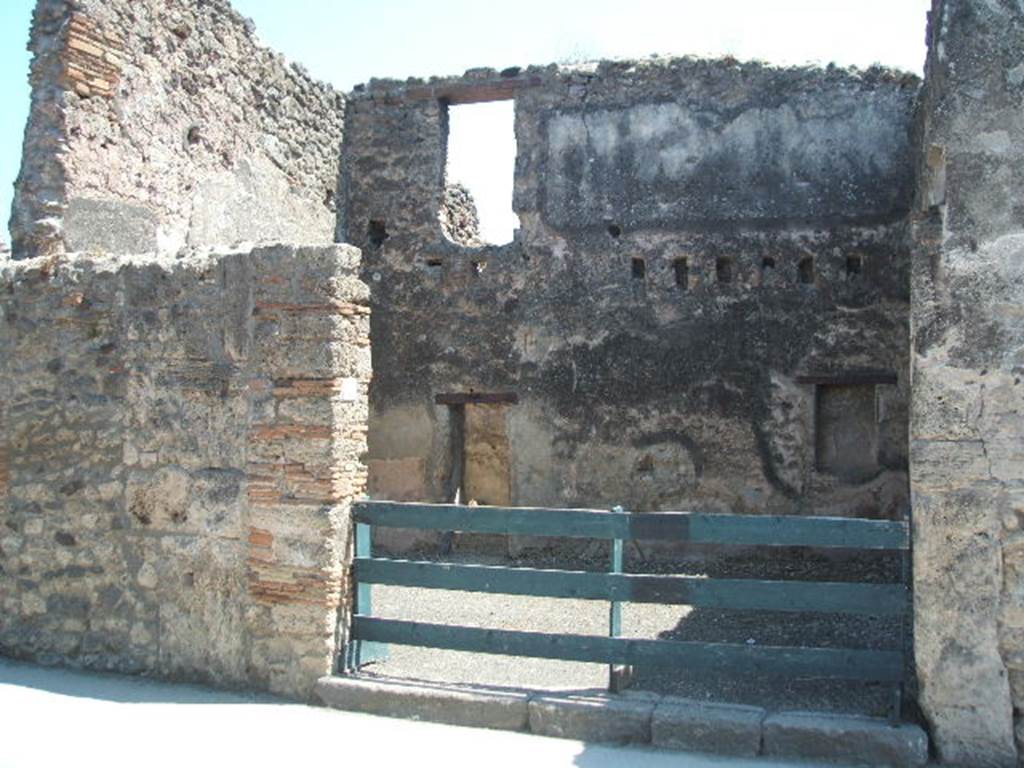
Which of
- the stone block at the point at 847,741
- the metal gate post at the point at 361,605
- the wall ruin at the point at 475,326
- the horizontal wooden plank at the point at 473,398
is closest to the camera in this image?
the stone block at the point at 847,741

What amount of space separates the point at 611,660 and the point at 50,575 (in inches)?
126

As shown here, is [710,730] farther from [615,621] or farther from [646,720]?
[615,621]

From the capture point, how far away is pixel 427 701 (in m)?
5.07

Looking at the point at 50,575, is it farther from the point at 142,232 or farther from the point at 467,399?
the point at 467,399

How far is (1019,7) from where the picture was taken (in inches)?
178

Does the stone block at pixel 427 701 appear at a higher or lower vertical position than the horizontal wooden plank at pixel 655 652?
lower

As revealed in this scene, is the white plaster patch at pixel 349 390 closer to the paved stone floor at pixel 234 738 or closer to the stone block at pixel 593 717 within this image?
the paved stone floor at pixel 234 738

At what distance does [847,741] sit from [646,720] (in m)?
0.86

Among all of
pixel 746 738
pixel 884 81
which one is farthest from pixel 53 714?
pixel 884 81

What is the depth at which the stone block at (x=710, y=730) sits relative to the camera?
179 inches

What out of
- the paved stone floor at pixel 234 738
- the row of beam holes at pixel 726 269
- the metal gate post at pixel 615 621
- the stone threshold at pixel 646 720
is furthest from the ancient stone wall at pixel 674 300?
the paved stone floor at pixel 234 738

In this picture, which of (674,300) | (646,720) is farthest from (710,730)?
(674,300)

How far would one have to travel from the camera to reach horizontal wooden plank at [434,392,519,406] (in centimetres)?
1064

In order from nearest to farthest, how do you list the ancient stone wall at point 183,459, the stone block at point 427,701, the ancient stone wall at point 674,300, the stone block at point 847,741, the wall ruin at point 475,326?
the stone block at point 847,741
the wall ruin at point 475,326
the stone block at point 427,701
the ancient stone wall at point 183,459
the ancient stone wall at point 674,300
